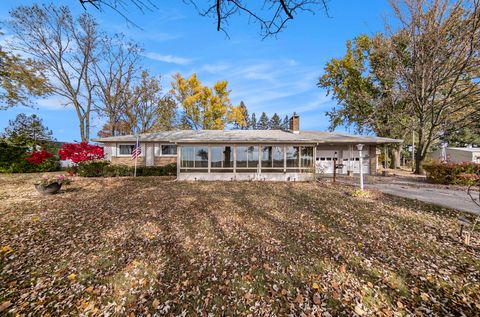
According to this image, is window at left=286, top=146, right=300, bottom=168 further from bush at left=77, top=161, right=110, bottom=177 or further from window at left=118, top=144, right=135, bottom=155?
bush at left=77, top=161, right=110, bottom=177

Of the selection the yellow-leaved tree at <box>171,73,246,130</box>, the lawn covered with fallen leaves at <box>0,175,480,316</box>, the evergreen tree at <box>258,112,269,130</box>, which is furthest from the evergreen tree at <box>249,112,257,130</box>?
the lawn covered with fallen leaves at <box>0,175,480,316</box>

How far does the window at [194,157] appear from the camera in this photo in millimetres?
12109

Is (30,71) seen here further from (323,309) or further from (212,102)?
(323,309)

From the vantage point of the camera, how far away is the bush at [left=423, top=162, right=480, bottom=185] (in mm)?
10211

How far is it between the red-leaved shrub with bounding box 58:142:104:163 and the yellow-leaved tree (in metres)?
14.9

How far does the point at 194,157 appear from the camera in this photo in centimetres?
1212

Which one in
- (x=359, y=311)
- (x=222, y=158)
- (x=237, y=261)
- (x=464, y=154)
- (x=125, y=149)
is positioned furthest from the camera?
Result: (x=464, y=154)

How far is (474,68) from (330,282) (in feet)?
63.4

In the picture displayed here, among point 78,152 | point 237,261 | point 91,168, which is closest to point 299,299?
point 237,261

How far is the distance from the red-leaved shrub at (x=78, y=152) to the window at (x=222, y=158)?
8309 millimetres

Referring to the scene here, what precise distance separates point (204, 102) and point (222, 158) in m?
16.7

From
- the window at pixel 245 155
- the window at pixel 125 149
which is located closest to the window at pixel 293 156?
the window at pixel 245 155

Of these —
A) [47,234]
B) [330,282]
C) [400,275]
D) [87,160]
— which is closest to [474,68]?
[400,275]

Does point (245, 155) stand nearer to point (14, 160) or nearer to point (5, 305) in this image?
point (5, 305)
